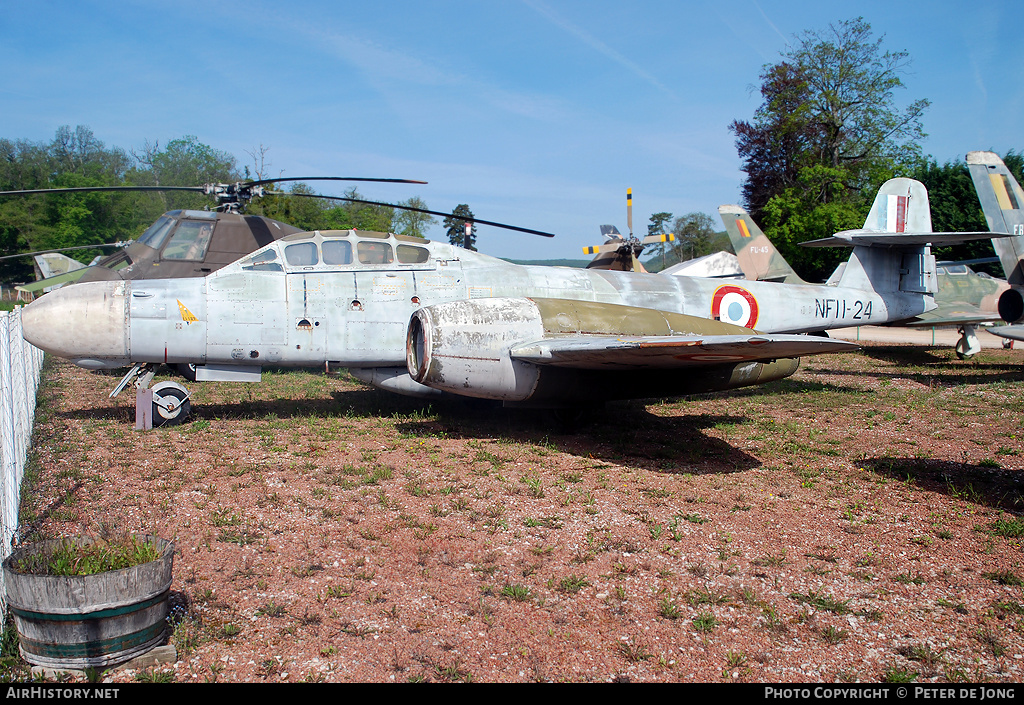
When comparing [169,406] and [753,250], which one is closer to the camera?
[169,406]

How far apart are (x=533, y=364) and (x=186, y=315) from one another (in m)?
4.68

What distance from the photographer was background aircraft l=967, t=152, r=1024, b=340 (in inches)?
497

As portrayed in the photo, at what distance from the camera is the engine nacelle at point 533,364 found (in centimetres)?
767

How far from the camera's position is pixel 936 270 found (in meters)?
15.3

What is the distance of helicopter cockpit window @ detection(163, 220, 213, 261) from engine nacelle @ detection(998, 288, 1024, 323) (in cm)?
1589

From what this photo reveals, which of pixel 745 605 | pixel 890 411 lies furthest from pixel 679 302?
pixel 745 605

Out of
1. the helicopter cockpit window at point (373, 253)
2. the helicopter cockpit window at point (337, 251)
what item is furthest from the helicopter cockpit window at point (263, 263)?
the helicopter cockpit window at point (373, 253)

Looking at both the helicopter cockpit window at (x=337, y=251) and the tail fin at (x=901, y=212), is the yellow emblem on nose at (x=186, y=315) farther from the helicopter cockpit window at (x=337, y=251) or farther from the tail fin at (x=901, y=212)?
the tail fin at (x=901, y=212)

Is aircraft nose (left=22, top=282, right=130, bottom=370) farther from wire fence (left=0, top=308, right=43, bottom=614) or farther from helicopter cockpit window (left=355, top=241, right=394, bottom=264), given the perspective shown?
helicopter cockpit window (left=355, top=241, right=394, bottom=264)

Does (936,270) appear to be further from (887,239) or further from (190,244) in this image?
(190,244)

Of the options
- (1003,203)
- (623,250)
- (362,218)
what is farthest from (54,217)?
(1003,203)

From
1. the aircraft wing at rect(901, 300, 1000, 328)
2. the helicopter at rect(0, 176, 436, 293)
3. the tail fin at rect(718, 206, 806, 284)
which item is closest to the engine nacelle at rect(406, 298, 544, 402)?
the helicopter at rect(0, 176, 436, 293)
